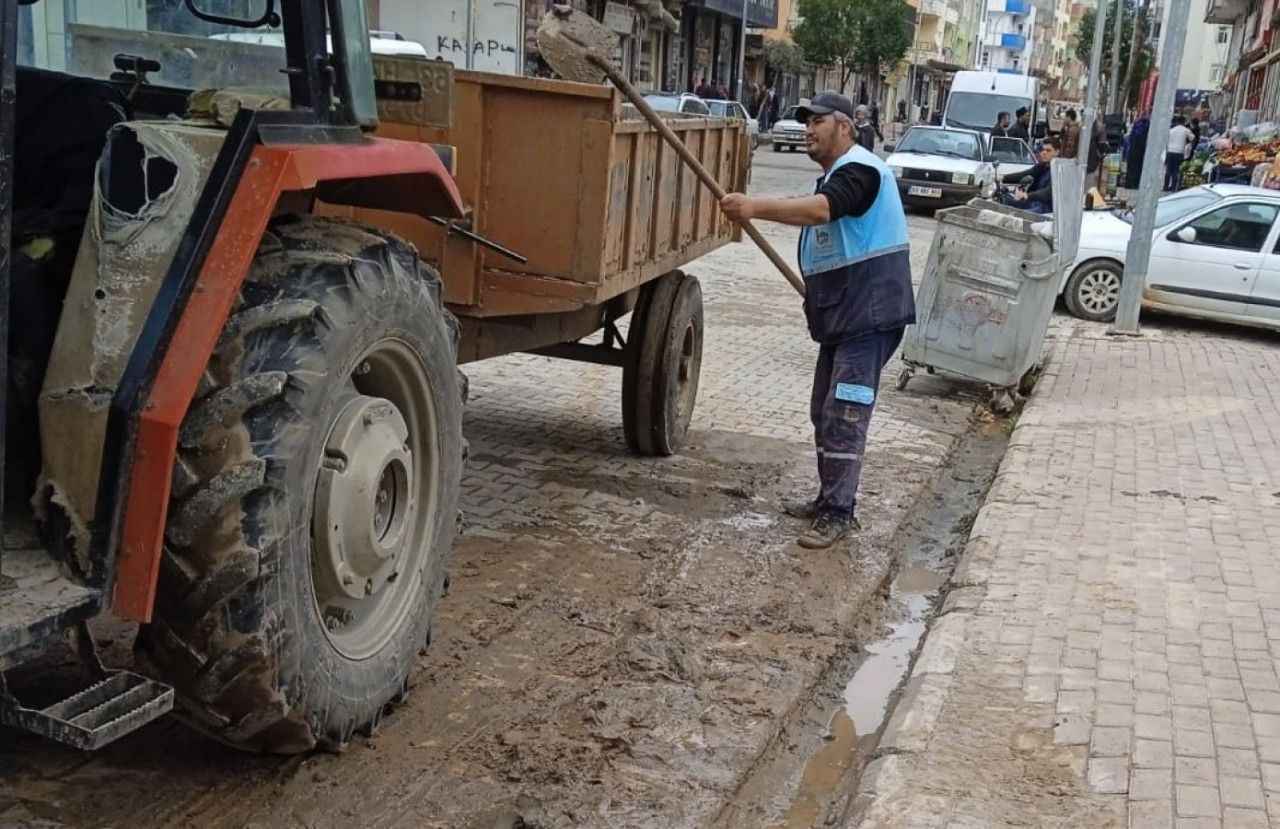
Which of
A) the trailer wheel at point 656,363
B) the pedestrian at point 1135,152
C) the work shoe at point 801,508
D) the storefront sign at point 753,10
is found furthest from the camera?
the storefront sign at point 753,10

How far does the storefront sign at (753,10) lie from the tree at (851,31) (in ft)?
4.93

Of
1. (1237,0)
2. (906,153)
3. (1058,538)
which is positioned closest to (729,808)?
(1058,538)

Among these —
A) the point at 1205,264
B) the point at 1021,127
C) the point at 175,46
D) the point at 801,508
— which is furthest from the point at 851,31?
the point at 175,46

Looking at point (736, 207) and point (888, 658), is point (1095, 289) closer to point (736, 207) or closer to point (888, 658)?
point (736, 207)

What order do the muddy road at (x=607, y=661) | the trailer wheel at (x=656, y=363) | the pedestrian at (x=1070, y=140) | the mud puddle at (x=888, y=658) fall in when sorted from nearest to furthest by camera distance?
the muddy road at (x=607, y=661)
the mud puddle at (x=888, y=658)
the trailer wheel at (x=656, y=363)
the pedestrian at (x=1070, y=140)

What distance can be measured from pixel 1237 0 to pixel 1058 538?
49545 millimetres

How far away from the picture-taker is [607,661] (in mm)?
4539

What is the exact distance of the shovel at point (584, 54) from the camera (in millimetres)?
5770

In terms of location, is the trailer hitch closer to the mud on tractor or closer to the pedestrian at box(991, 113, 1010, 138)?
the mud on tractor

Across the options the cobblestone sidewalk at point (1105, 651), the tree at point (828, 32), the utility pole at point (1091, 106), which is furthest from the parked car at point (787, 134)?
the cobblestone sidewalk at point (1105, 651)

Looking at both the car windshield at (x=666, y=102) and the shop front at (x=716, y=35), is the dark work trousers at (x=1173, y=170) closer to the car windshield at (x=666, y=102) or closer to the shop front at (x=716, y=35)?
the car windshield at (x=666, y=102)

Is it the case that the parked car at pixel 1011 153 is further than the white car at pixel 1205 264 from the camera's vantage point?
Yes

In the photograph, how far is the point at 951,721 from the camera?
4145 millimetres

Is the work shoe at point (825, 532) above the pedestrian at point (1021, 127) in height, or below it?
below
